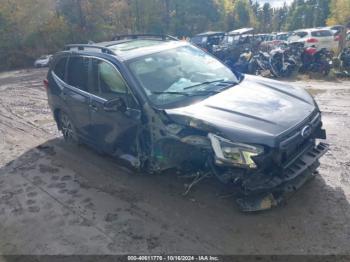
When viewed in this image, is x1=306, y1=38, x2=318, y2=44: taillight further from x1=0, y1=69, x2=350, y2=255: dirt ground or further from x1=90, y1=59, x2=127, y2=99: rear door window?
x1=90, y1=59, x2=127, y2=99: rear door window

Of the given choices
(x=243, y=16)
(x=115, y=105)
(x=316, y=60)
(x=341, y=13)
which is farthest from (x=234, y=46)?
(x=243, y=16)

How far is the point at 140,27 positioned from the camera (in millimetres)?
44531

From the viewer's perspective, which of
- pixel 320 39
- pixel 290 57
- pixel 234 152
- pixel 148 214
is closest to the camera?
pixel 234 152

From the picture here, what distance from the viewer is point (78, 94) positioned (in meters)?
5.30

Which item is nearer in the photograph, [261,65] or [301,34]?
[261,65]

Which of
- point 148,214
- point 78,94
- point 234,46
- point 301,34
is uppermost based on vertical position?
point 78,94

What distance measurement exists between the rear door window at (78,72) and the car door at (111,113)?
212 mm

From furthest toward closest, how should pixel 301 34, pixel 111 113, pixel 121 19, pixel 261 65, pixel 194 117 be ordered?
pixel 121 19, pixel 301 34, pixel 261 65, pixel 111 113, pixel 194 117

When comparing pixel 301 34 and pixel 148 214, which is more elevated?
pixel 301 34

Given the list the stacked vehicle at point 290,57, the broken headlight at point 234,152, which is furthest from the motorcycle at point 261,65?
the broken headlight at point 234,152

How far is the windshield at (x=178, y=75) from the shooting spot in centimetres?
410

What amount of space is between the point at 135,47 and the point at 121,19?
41.0 metres

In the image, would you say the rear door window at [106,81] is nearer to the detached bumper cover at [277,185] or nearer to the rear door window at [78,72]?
the rear door window at [78,72]

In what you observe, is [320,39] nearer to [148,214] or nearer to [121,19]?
[148,214]
